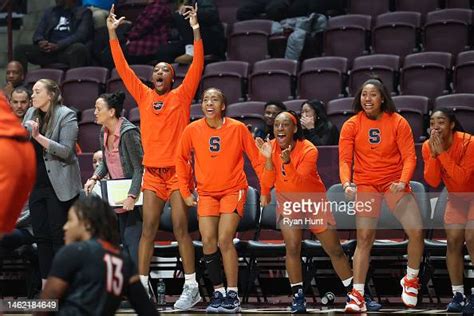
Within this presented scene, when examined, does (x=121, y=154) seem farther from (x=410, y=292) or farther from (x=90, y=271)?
(x=90, y=271)

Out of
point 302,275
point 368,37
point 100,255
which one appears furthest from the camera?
point 368,37

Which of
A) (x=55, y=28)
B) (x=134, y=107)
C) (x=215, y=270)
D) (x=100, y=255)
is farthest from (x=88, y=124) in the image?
(x=100, y=255)

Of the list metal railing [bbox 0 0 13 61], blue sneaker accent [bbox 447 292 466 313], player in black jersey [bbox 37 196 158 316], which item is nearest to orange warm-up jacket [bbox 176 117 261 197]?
blue sneaker accent [bbox 447 292 466 313]

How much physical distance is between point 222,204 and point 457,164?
1.93m

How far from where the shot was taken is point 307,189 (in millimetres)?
10094

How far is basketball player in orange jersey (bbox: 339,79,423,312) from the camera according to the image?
977 cm

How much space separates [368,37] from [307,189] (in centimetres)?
499

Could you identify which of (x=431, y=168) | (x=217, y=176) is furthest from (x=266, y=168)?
(x=431, y=168)

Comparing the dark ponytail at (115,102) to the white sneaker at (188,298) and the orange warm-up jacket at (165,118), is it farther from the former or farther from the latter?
the white sneaker at (188,298)

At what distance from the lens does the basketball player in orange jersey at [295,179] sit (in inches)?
392

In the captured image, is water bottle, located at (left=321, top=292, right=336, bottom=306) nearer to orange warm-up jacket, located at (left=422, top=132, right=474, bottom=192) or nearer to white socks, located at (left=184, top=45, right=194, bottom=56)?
orange warm-up jacket, located at (left=422, top=132, right=474, bottom=192)

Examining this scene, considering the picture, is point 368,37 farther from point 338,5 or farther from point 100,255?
point 100,255

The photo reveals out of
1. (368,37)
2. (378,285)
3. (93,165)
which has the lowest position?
(378,285)

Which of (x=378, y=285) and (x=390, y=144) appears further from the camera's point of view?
(x=378, y=285)
